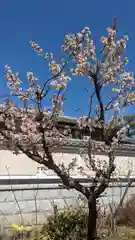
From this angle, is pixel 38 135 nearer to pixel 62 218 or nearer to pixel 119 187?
pixel 62 218

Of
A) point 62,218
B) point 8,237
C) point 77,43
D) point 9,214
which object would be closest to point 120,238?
point 62,218

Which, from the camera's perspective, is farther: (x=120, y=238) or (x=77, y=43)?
(x=120, y=238)

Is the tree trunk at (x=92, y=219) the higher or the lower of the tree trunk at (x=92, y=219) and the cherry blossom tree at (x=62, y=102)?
the lower

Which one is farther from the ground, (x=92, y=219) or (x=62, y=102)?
(x=62, y=102)

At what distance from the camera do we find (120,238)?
6.11 meters

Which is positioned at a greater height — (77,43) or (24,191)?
(77,43)

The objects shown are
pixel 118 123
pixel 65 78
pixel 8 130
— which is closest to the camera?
pixel 65 78

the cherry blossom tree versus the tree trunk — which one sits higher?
the cherry blossom tree

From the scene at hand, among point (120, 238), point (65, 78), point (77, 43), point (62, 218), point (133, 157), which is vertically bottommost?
point (120, 238)

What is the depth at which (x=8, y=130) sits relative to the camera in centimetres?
502

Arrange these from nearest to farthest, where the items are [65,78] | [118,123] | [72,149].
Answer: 1. [65,78]
2. [118,123]
3. [72,149]

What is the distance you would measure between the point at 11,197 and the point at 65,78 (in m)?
3.67

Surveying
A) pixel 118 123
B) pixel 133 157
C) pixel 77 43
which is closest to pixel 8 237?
pixel 118 123

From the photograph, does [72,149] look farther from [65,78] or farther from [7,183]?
[65,78]
